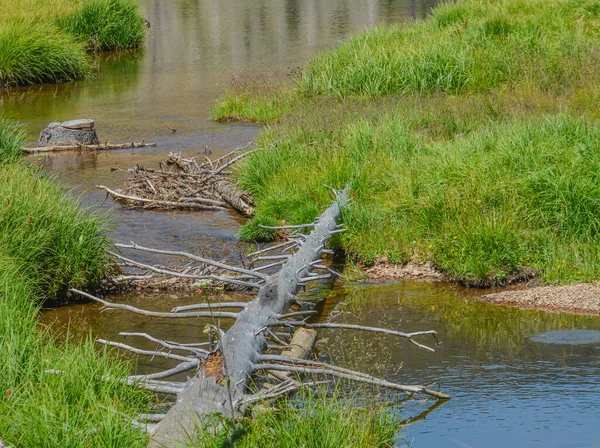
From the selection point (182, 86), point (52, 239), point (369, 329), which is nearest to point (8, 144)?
point (52, 239)

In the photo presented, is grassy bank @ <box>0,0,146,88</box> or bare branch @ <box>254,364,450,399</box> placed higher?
grassy bank @ <box>0,0,146,88</box>

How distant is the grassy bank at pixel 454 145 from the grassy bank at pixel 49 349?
96.7 inches

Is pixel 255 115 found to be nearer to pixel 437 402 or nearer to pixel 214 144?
pixel 214 144

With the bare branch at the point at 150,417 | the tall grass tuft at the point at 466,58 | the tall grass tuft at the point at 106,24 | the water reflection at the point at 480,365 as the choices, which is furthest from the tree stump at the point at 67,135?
the bare branch at the point at 150,417

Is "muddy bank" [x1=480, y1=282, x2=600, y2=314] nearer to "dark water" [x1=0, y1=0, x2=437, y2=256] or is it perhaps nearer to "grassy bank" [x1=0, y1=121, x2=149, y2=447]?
"dark water" [x1=0, y1=0, x2=437, y2=256]

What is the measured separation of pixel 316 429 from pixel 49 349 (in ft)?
7.00

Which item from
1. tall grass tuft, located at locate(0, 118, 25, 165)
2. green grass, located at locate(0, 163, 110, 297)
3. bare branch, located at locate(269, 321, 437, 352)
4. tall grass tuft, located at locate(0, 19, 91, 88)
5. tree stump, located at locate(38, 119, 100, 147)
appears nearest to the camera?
bare branch, located at locate(269, 321, 437, 352)

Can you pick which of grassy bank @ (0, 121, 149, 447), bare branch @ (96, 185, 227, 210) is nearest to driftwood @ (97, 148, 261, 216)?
bare branch @ (96, 185, 227, 210)

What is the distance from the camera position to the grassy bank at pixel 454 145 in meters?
9.84

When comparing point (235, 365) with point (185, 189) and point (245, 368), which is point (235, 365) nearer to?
point (245, 368)

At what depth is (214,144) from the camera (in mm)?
16531

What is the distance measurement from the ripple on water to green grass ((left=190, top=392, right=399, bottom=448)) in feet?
8.25

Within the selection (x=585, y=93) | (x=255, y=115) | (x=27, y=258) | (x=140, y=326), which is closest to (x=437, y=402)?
(x=140, y=326)

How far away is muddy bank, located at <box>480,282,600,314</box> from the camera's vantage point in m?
8.72
